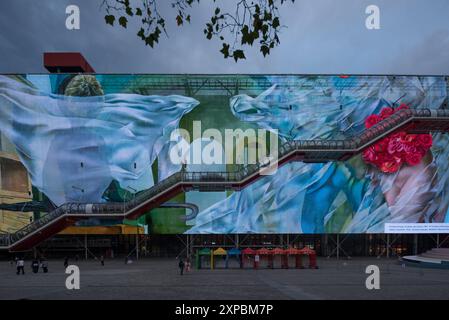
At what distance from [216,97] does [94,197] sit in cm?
1418

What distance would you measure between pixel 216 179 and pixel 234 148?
135 inches

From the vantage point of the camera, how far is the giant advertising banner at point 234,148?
32.9 meters

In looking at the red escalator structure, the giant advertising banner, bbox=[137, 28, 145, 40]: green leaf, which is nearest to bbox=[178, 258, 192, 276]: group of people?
the red escalator structure

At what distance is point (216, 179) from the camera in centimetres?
3177

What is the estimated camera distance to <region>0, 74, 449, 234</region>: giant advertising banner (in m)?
32.9

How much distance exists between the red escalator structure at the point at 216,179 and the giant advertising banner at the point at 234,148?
30cm

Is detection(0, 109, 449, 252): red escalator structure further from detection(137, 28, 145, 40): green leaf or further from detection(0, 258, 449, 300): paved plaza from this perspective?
detection(137, 28, 145, 40): green leaf

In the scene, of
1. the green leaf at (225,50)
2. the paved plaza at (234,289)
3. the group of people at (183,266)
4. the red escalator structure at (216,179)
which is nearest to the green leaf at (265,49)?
the green leaf at (225,50)

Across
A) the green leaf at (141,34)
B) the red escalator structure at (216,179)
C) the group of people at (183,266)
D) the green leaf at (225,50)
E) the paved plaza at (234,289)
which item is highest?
the green leaf at (141,34)

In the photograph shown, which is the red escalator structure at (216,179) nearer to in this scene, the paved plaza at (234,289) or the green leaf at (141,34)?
the paved plaza at (234,289)

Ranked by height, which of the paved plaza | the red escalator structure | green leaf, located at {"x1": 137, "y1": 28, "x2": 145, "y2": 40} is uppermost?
green leaf, located at {"x1": 137, "y1": 28, "x2": 145, "y2": 40}

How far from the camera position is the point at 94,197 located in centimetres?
3294

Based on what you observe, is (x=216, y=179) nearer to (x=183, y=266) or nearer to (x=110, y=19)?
(x=183, y=266)

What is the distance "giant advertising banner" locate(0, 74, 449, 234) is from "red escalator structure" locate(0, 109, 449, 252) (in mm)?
303
